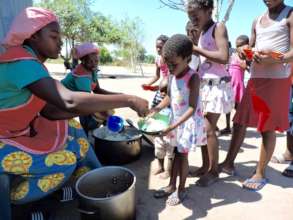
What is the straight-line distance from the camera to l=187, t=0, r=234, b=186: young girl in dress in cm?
249

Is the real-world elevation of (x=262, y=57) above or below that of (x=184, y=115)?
above

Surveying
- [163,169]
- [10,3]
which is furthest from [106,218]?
[10,3]

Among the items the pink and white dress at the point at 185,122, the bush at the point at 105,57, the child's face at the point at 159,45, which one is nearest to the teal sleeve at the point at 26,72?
the pink and white dress at the point at 185,122

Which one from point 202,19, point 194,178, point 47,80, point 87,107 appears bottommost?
point 194,178

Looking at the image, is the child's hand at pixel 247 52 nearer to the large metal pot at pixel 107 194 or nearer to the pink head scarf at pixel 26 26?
the large metal pot at pixel 107 194

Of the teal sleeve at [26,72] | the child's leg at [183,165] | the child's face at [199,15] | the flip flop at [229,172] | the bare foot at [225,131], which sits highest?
the child's face at [199,15]

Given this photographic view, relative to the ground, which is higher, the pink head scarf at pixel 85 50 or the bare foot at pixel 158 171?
the pink head scarf at pixel 85 50

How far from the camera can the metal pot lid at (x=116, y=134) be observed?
3386 millimetres

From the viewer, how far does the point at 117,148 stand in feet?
10.5

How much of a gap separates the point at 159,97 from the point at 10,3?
6.55 feet

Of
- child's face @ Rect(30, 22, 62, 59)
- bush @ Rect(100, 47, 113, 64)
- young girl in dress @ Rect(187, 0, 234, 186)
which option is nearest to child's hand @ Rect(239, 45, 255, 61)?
young girl in dress @ Rect(187, 0, 234, 186)

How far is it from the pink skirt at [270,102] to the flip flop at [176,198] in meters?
0.95

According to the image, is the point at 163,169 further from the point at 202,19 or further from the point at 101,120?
the point at 202,19

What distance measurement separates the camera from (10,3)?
326 cm
